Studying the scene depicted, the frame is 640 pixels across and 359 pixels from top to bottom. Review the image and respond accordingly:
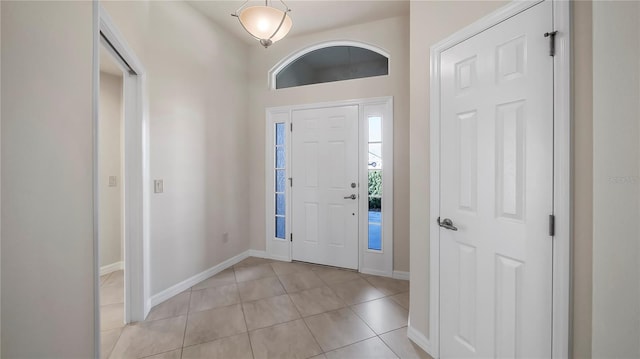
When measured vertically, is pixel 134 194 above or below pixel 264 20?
below

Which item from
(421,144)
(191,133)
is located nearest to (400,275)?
(421,144)

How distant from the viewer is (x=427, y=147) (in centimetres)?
174

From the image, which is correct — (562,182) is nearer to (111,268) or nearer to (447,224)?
(447,224)

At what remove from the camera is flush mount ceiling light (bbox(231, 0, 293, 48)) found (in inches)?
69.8

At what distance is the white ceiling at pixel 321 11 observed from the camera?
271 cm

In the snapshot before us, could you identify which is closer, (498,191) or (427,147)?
(498,191)

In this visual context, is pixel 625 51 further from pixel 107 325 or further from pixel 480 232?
pixel 107 325

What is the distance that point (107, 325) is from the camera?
2.04m

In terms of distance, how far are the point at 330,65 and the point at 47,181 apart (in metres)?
3.07

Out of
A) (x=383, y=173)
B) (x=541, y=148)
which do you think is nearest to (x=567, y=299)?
(x=541, y=148)

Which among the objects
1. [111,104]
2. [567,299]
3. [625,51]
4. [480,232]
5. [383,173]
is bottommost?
[567,299]

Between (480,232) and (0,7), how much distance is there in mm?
2105

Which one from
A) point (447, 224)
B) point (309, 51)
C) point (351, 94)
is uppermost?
point (309, 51)

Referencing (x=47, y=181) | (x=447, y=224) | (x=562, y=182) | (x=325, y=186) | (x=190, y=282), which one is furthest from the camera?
(x=325, y=186)
